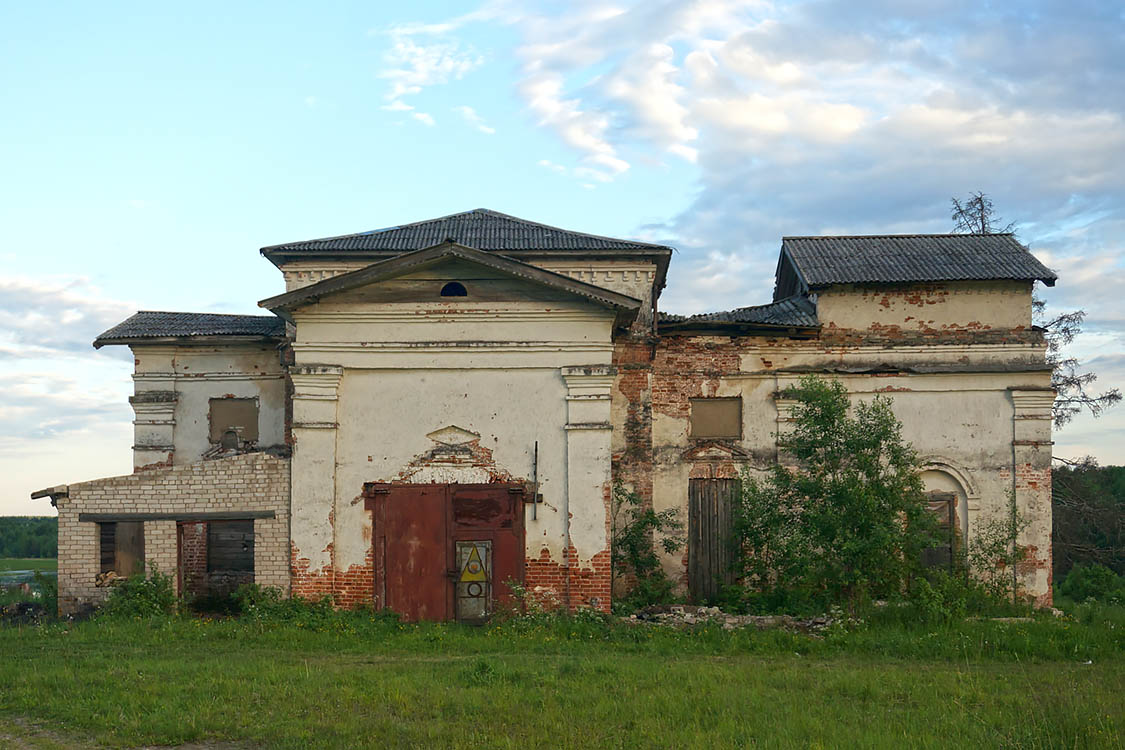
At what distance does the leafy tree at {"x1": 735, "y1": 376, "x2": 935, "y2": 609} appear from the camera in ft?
45.1

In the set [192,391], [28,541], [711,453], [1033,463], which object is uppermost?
[192,391]

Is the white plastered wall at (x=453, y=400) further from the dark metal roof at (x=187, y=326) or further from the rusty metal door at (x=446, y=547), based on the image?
the dark metal roof at (x=187, y=326)

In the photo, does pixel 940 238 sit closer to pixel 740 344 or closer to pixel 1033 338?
pixel 1033 338

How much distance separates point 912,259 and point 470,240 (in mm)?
8056

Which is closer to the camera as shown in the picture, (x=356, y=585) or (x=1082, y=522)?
(x=356, y=585)

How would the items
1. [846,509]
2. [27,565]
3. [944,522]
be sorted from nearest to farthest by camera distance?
[846,509] < [944,522] < [27,565]

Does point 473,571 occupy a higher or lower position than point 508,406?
lower

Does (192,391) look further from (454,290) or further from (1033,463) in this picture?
(1033,463)

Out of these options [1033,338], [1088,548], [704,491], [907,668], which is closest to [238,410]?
[704,491]

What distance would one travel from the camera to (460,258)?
1462 cm

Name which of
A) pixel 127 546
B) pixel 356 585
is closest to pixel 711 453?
pixel 356 585

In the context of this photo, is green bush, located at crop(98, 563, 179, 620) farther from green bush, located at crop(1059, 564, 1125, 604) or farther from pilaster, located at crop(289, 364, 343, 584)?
green bush, located at crop(1059, 564, 1125, 604)

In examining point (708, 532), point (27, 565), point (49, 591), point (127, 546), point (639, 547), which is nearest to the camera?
point (49, 591)

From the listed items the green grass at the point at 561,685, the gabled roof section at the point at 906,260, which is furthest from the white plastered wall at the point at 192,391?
the gabled roof section at the point at 906,260
